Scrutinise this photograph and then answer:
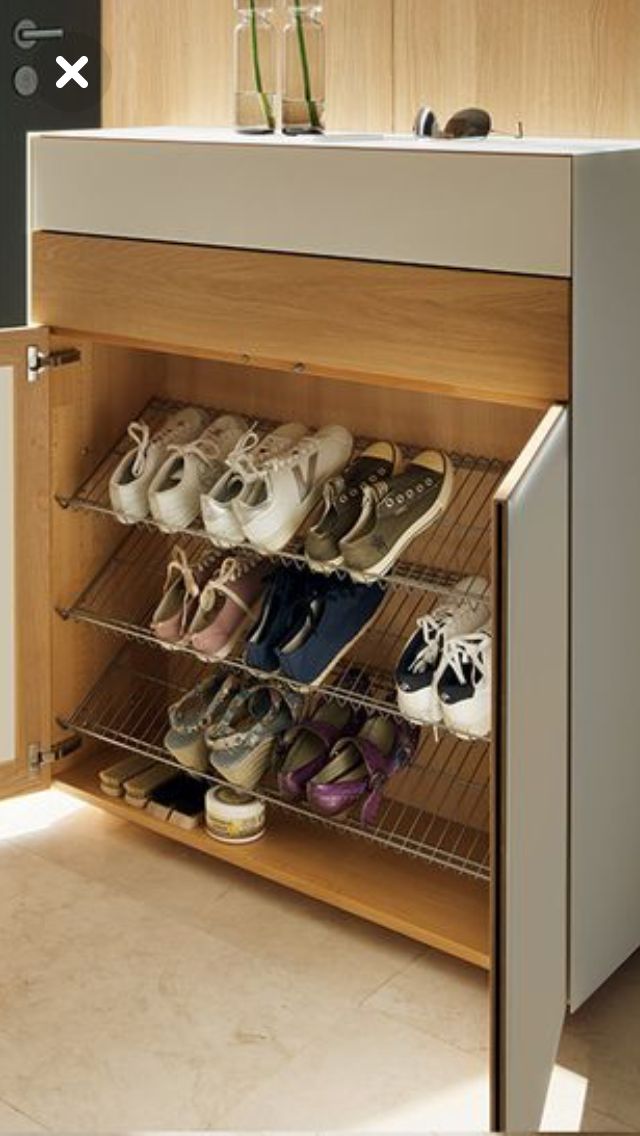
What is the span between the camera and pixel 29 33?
9.84 feet

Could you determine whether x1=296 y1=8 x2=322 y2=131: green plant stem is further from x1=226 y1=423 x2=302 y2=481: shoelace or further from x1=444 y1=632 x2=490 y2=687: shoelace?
x1=444 y1=632 x2=490 y2=687: shoelace

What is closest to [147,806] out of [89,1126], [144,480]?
[144,480]

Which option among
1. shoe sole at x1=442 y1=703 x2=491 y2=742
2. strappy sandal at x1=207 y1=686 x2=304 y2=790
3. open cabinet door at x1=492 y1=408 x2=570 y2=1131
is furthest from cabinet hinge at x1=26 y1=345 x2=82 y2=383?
open cabinet door at x1=492 y1=408 x2=570 y2=1131

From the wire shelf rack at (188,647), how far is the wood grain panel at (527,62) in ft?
2.45

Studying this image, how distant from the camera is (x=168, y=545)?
113 inches

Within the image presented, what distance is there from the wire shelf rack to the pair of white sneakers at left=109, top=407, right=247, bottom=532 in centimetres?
21

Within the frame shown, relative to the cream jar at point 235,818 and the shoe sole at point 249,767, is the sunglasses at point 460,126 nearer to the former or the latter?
the shoe sole at point 249,767

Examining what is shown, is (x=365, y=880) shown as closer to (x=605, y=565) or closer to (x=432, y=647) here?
(x=432, y=647)

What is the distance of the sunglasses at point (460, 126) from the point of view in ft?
7.11

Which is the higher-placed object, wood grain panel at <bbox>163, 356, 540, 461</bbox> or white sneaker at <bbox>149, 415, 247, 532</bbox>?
wood grain panel at <bbox>163, 356, 540, 461</bbox>

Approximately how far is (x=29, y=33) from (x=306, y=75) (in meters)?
0.83

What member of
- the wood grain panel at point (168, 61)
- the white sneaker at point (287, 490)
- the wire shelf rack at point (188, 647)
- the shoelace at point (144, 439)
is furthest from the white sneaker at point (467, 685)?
the wood grain panel at point (168, 61)

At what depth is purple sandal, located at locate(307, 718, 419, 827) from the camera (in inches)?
94.9

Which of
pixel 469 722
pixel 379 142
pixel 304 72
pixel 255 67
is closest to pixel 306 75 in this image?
pixel 304 72
